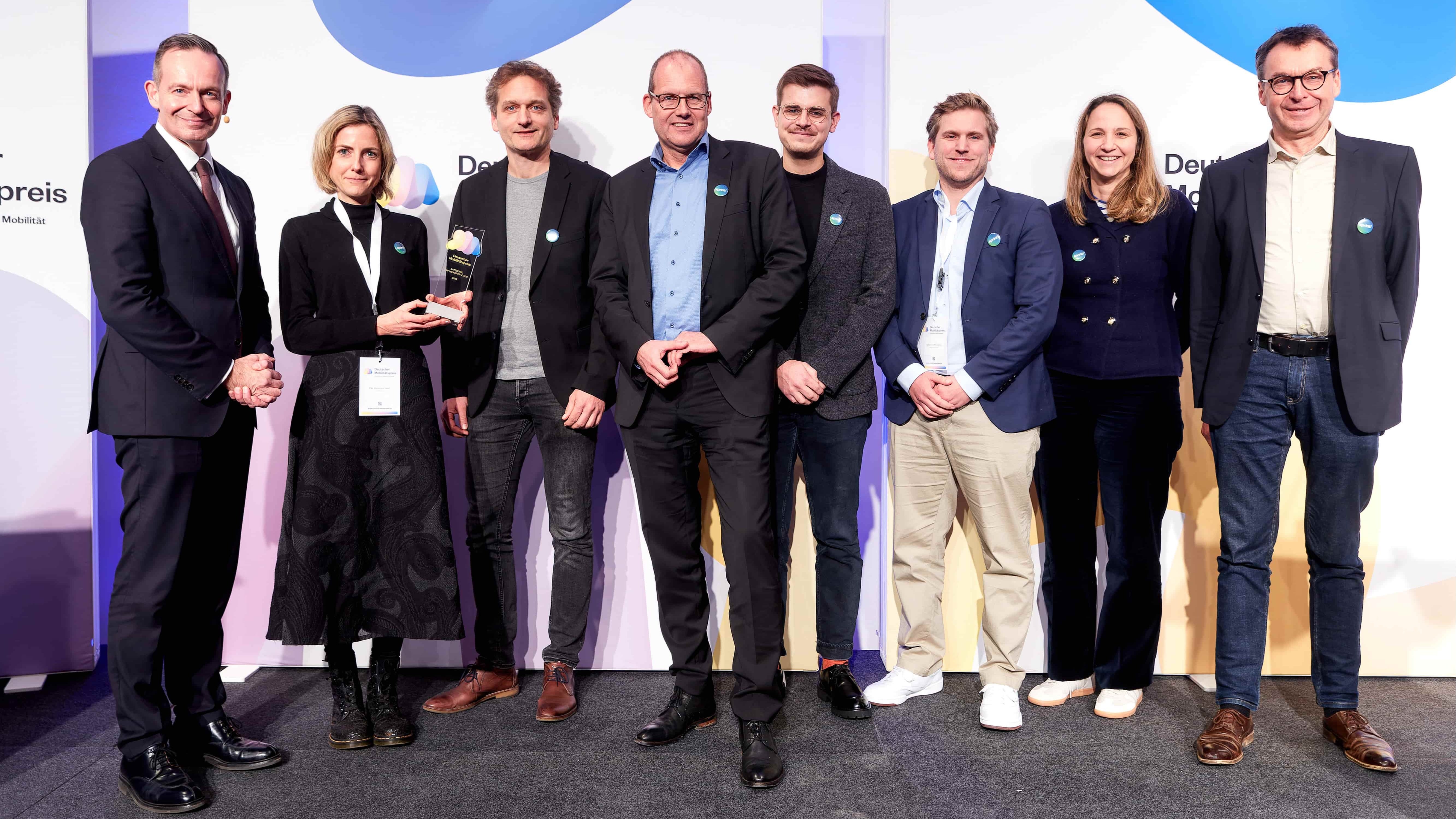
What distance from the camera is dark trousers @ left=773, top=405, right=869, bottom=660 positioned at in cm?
318

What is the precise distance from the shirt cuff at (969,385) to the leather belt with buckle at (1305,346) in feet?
2.77

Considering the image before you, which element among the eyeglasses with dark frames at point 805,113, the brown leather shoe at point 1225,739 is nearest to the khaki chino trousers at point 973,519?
the brown leather shoe at point 1225,739

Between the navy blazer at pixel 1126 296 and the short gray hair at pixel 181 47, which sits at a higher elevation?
the short gray hair at pixel 181 47

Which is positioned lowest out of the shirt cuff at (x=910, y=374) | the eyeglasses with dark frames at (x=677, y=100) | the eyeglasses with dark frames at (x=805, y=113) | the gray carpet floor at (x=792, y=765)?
the gray carpet floor at (x=792, y=765)

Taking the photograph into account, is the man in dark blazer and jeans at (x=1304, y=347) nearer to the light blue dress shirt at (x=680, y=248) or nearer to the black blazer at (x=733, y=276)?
the black blazer at (x=733, y=276)

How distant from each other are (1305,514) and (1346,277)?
0.72 metres

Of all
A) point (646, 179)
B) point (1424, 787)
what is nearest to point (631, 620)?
point (646, 179)

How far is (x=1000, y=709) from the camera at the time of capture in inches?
123

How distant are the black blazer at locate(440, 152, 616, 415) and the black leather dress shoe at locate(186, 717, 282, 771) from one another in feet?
3.79

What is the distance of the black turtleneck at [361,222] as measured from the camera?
9.75ft

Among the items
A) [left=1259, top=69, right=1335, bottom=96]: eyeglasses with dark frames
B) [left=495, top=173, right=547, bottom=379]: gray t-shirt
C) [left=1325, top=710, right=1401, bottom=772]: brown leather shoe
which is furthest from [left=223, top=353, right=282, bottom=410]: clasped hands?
[left=1325, top=710, right=1401, bottom=772]: brown leather shoe

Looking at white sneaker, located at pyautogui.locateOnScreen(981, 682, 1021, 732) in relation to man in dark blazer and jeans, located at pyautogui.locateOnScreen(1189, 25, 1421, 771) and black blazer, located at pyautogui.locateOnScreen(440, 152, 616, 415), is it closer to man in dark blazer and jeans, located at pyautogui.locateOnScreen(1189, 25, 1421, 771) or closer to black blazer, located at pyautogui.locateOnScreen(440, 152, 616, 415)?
man in dark blazer and jeans, located at pyautogui.locateOnScreen(1189, 25, 1421, 771)

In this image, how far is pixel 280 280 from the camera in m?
2.95

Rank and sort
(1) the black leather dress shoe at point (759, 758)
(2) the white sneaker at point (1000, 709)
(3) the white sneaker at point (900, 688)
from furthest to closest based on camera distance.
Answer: (3) the white sneaker at point (900, 688)
(2) the white sneaker at point (1000, 709)
(1) the black leather dress shoe at point (759, 758)
